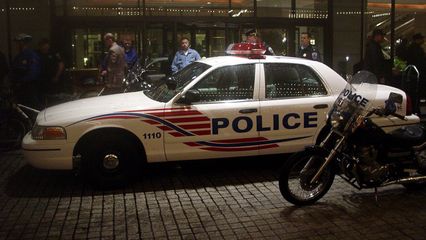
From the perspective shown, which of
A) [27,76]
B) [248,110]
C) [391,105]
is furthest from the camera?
[27,76]

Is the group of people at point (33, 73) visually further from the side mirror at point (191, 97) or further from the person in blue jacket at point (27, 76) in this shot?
the side mirror at point (191, 97)

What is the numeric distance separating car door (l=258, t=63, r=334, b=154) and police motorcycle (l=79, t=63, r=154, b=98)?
353 centimetres

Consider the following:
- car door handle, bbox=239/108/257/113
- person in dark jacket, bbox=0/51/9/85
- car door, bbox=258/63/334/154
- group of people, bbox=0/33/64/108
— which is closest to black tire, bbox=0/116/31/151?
group of people, bbox=0/33/64/108

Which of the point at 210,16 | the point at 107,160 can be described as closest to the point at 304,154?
the point at 107,160

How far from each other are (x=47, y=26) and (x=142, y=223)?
26.6 ft

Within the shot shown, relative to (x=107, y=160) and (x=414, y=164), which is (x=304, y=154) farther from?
(x=107, y=160)

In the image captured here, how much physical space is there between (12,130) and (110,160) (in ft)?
10.8

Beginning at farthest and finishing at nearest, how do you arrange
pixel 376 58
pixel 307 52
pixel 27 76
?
pixel 307 52 < pixel 376 58 < pixel 27 76

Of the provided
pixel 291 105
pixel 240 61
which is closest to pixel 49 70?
pixel 240 61

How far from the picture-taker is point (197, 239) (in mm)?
4812

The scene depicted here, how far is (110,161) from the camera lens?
631 cm

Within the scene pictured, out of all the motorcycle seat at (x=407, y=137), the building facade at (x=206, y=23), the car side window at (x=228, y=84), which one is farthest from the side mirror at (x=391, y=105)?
the building facade at (x=206, y=23)

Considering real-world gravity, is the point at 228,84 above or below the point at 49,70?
below

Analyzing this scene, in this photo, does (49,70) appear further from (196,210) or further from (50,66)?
(196,210)
